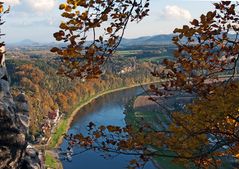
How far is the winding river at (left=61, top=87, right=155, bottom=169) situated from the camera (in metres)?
46.5

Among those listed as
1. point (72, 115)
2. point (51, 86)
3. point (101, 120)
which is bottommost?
point (72, 115)

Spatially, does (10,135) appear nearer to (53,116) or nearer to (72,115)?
(53,116)

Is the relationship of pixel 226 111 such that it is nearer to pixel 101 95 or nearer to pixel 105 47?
pixel 105 47

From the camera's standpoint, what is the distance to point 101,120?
67875mm

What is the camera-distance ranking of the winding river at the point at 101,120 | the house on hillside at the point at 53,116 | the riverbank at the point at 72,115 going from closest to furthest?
the winding river at the point at 101,120
the riverbank at the point at 72,115
the house on hillside at the point at 53,116

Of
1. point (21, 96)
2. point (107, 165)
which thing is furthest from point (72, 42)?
point (107, 165)

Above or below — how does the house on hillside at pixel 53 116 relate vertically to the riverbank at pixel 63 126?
above

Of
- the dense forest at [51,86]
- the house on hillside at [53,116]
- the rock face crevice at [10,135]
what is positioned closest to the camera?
the rock face crevice at [10,135]

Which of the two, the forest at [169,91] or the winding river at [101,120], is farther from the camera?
the winding river at [101,120]

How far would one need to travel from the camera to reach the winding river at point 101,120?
4647 centimetres

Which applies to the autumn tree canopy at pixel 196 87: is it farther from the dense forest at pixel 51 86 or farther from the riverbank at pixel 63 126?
the dense forest at pixel 51 86

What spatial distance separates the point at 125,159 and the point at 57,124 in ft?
69.9

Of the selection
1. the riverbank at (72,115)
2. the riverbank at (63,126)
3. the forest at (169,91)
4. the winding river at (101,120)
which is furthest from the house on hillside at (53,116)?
the forest at (169,91)

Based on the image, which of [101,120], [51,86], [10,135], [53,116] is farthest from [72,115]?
[10,135]
